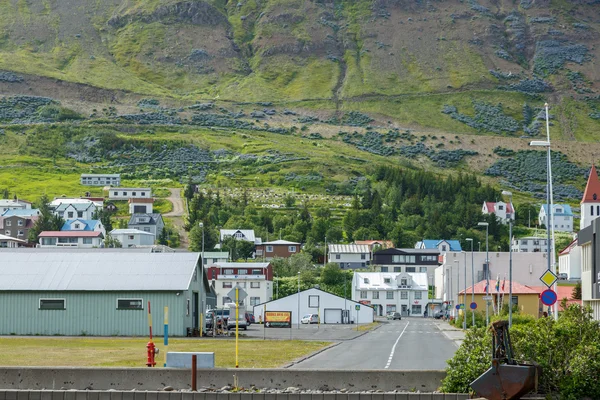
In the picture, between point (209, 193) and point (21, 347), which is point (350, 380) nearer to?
point (21, 347)

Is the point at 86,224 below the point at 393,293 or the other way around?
the other way around

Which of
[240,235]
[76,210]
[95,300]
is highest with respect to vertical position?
[76,210]

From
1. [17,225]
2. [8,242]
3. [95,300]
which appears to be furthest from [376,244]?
[95,300]

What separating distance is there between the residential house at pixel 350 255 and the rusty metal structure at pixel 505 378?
481 feet

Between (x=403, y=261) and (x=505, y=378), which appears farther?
(x=403, y=261)

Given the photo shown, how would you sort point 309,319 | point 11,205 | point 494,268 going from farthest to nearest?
point 11,205, point 494,268, point 309,319

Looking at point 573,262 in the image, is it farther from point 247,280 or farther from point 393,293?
point 247,280

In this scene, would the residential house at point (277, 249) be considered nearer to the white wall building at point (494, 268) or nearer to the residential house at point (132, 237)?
the residential house at point (132, 237)

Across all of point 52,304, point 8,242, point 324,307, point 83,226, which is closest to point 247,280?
point 324,307

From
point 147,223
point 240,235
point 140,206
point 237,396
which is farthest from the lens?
point 140,206

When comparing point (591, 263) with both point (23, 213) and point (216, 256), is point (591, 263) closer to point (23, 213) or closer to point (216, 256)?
point (216, 256)

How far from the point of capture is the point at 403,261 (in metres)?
167

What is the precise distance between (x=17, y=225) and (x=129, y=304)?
424 ft

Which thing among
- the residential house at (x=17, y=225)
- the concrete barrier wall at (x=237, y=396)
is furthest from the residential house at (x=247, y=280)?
the concrete barrier wall at (x=237, y=396)
